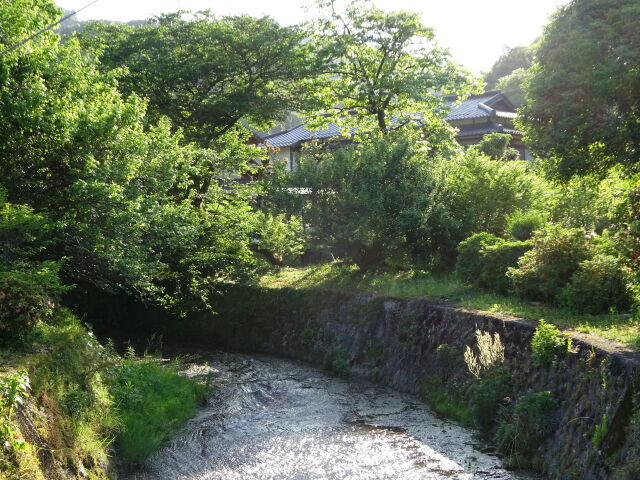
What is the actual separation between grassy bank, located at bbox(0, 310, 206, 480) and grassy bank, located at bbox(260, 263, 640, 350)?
763 cm

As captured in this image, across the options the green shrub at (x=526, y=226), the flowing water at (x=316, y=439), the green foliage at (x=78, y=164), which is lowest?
the flowing water at (x=316, y=439)

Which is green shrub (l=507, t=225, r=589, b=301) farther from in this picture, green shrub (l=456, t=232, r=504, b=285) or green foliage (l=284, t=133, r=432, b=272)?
green foliage (l=284, t=133, r=432, b=272)

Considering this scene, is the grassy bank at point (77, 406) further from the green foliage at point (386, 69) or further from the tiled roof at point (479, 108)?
the tiled roof at point (479, 108)

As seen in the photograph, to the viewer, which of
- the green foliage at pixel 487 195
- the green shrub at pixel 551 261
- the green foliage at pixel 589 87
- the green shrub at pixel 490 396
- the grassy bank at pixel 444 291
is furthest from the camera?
the green foliage at pixel 487 195

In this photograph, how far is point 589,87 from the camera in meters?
12.6

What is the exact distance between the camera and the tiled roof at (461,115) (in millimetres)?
40188

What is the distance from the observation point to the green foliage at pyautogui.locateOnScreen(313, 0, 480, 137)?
25969mm

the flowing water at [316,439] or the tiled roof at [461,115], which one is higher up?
the tiled roof at [461,115]

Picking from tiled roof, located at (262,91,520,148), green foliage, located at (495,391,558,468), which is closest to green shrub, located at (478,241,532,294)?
green foliage, located at (495,391,558,468)

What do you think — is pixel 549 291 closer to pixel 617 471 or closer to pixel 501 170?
→ pixel 617 471

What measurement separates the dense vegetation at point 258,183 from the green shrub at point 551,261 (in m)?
0.05

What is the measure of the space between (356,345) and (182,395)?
639 cm

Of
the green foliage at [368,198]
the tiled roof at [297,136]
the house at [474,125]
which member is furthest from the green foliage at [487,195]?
the tiled roof at [297,136]

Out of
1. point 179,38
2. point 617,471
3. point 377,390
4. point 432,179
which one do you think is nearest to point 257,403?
point 377,390
